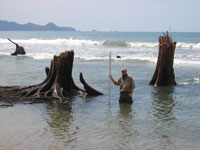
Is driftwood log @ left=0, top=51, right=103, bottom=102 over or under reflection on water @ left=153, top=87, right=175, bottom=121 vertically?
over

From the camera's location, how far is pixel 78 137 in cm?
818

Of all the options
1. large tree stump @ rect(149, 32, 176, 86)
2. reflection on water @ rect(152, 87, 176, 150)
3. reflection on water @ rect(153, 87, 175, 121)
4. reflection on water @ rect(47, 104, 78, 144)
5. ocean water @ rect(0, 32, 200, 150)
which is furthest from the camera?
large tree stump @ rect(149, 32, 176, 86)

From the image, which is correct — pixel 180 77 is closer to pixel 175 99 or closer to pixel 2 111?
pixel 175 99

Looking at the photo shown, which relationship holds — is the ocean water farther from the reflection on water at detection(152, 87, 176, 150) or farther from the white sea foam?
the white sea foam

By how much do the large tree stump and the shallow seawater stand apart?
1.57m

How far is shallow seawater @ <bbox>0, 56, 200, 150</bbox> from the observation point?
7754 millimetres

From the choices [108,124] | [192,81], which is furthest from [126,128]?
[192,81]

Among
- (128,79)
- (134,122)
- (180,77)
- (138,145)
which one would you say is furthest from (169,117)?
(180,77)

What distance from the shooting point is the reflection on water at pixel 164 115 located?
805 centimetres

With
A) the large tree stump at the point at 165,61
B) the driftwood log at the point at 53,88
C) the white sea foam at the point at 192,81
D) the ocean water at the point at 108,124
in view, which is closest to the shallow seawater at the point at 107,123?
the ocean water at the point at 108,124

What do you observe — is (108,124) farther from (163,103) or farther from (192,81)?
(192,81)

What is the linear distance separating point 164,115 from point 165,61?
5.55 meters

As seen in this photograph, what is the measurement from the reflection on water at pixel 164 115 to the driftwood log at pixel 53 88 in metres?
3.27

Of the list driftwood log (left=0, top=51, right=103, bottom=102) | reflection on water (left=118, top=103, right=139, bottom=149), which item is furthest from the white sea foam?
driftwood log (left=0, top=51, right=103, bottom=102)
